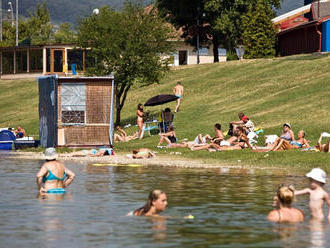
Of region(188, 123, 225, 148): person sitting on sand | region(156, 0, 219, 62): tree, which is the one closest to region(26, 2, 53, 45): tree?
region(156, 0, 219, 62): tree

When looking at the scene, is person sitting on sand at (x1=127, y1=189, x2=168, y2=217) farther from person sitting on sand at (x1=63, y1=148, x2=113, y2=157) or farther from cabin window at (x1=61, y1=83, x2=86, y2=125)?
cabin window at (x1=61, y1=83, x2=86, y2=125)

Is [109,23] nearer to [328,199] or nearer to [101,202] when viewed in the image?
[101,202]

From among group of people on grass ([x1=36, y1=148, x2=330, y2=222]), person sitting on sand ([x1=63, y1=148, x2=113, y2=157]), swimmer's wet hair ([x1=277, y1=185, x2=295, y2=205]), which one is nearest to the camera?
swimmer's wet hair ([x1=277, y1=185, x2=295, y2=205])

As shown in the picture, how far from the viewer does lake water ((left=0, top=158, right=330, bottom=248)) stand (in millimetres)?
14180

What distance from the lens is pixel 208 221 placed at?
16375 millimetres

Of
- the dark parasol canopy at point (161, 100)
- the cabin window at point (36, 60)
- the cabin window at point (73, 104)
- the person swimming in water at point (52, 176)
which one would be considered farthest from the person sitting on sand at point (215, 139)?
the cabin window at point (36, 60)

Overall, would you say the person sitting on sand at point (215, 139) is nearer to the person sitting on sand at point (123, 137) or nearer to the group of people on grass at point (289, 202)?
the person sitting on sand at point (123, 137)

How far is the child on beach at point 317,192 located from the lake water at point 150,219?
451 millimetres

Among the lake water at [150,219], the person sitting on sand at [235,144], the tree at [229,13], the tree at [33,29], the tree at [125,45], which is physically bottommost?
the lake water at [150,219]

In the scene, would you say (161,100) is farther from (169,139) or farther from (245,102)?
(245,102)

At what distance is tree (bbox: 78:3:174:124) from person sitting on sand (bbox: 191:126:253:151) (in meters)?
12.7

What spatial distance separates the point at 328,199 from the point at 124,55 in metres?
30.8

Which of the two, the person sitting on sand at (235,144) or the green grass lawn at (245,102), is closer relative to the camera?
the green grass lawn at (245,102)

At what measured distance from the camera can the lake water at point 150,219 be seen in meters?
14.2
